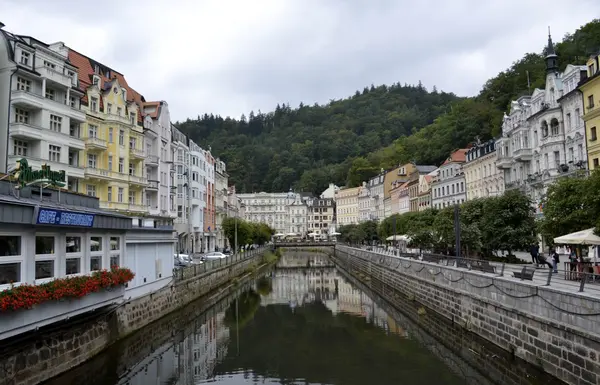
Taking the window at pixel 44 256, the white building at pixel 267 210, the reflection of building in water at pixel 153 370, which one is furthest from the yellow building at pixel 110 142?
the white building at pixel 267 210

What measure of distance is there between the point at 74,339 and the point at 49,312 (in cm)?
318

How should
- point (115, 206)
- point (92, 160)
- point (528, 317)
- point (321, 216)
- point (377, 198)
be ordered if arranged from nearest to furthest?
point (528, 317), point (92, 160), point (115, 206), point (377, 198), point (321, 216)

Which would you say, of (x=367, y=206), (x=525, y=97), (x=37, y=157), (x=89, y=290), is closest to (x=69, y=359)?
(x=89, y=290)

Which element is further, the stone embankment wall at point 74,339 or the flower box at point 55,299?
the stone embankment wall at point 74,339

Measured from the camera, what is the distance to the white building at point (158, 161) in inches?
1921

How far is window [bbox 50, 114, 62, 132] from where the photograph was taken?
35438mm

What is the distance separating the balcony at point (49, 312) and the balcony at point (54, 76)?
2154 centimetres

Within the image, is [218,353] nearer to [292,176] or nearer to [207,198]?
[207,198]

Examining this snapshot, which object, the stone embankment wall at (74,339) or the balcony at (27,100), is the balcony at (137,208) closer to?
the balcony at (27,100)

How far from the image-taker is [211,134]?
600 feet

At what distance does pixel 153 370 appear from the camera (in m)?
19.9

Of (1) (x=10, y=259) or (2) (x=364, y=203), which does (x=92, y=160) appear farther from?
(2) (x=364, y=203)

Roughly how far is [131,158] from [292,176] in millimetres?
130364

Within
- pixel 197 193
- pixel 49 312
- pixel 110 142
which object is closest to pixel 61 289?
pixel 49 312
